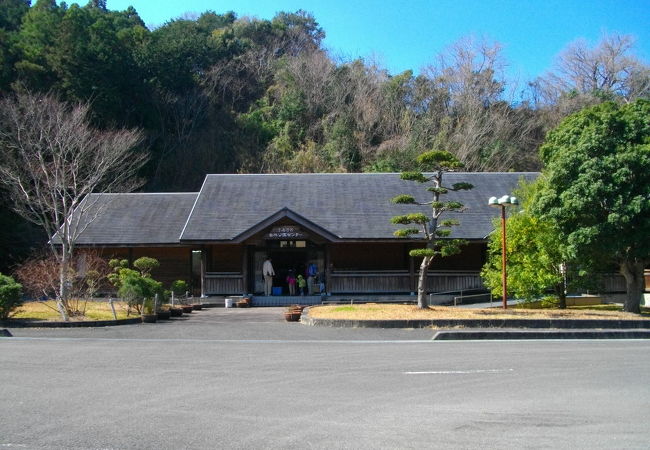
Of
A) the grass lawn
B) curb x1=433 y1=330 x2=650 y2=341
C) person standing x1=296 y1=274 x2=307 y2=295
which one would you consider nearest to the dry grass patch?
curb x1=433 y1=330 x2=650 y2=341

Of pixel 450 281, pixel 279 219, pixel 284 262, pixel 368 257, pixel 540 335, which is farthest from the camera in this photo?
pixel 284 262

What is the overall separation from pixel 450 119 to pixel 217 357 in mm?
38470

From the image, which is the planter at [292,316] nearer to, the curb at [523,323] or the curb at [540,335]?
the curb at [523,323]

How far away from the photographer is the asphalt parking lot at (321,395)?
5965 millimetres

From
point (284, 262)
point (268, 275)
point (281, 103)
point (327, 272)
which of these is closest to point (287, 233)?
point (268, 275)

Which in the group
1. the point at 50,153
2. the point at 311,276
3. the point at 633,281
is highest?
the point at 50,153

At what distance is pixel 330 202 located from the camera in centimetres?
2884

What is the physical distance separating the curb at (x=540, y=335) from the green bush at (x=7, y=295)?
11.0 metres

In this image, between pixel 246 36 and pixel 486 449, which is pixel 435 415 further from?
pixel 246 36

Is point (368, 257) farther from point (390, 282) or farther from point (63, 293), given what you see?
point (63, 293)

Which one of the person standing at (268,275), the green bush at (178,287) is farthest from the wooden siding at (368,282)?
the green bush at (178,287)

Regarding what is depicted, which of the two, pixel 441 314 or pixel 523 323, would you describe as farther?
pixel 441 314

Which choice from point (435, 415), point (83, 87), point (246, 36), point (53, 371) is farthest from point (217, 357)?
point (246, 36)

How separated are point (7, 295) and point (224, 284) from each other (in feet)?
32.9
